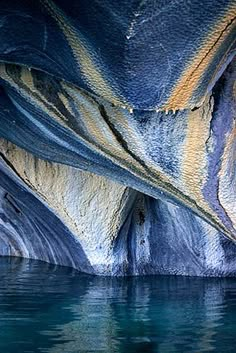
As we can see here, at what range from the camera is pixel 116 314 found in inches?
193

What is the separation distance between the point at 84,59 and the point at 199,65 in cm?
60

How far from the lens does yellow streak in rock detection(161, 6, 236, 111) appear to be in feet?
11.6

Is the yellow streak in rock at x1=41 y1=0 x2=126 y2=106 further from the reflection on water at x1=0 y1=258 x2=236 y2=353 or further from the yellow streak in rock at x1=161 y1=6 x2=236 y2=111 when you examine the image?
the reflection on water at x1=0 y1=258 x2=236 y2=353

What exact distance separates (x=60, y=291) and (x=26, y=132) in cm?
145

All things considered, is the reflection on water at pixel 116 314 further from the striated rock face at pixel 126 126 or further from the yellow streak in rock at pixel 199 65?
the yellow streak in rock at pixel 199 65

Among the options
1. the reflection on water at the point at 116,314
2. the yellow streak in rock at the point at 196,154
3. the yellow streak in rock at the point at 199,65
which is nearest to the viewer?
the yellow streak in rock at the point at 199,65

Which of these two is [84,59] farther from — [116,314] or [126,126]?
[116,314]

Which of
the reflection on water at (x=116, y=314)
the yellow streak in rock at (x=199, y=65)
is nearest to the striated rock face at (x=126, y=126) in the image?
the yellow streak in rock at (x=199, y=65)

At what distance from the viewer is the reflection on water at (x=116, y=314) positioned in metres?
4.07

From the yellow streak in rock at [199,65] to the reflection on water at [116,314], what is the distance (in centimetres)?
136

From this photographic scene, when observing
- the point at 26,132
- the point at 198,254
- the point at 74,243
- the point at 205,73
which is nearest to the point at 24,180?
the point at 74,243

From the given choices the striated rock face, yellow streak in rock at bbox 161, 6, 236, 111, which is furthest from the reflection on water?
yellow streak in rock at bbox 161, 6, 236, 111

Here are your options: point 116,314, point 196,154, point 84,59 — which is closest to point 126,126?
point 196,154

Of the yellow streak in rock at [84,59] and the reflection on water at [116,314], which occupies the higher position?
the yellow streak in rock at [84,59]
